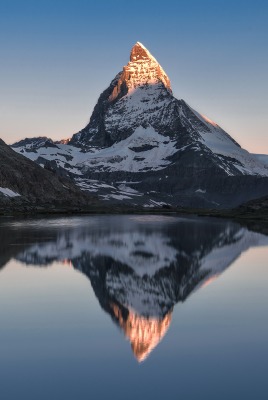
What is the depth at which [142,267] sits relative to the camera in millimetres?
56938

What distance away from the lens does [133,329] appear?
29.9 metres

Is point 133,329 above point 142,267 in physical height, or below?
above

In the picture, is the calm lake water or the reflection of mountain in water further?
the reflection of mountain in water

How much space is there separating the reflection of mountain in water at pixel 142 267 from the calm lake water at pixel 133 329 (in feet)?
0.37

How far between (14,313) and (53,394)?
45.9 feet

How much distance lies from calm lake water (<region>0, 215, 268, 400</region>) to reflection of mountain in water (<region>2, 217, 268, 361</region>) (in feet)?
0.37

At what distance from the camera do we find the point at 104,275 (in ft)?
167

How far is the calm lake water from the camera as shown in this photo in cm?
2109

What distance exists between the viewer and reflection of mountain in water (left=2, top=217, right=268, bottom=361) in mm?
Result: 32438

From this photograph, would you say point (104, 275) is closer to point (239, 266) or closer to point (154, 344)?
point (239, 266)

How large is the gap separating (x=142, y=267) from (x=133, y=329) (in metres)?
27.0

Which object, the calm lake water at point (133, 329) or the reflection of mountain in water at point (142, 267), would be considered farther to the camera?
the reflection of mountain in water at point (142, 267)

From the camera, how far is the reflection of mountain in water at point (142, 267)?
32438mm

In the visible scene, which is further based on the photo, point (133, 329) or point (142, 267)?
point (142, 267)
